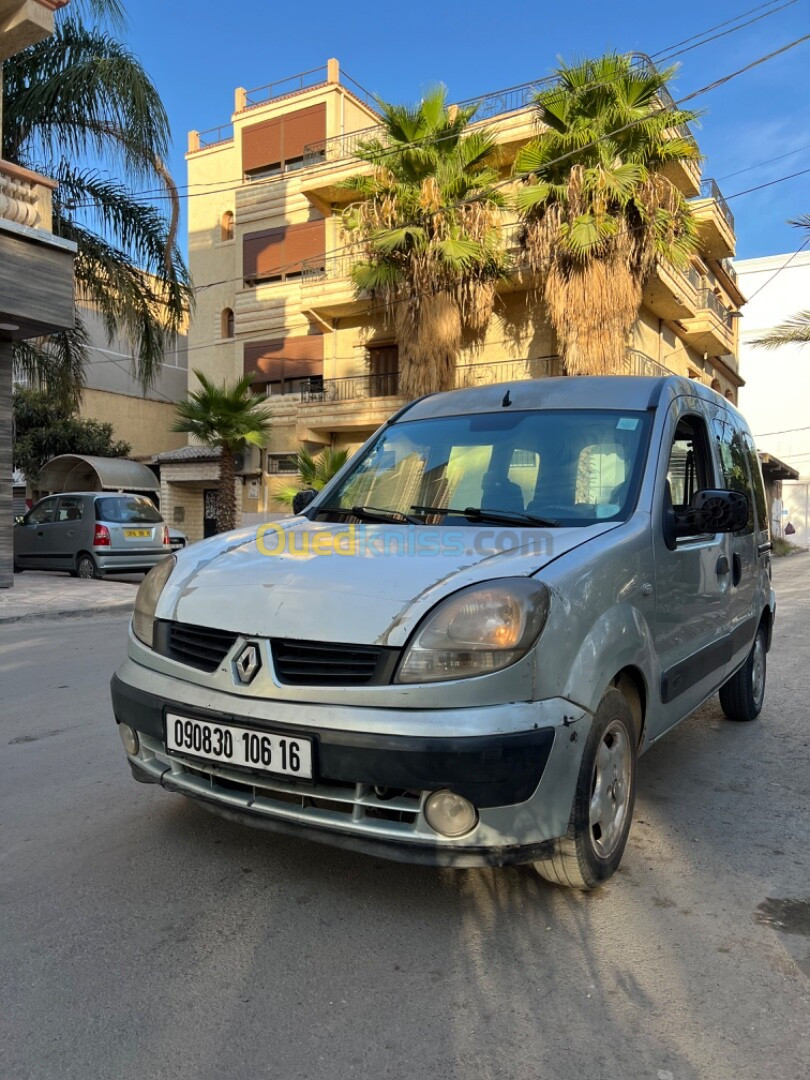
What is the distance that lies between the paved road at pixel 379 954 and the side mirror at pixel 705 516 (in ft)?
4.02

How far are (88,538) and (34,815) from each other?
36.4 ft

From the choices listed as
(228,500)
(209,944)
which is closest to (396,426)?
(209,944)

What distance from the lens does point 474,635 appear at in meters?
2.30

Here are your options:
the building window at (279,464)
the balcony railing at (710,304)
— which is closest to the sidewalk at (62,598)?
the building window at (279,464)

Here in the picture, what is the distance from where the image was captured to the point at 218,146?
3039cm

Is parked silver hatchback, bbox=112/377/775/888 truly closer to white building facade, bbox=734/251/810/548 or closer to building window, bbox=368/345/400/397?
building window, bbox=368/345/400/397

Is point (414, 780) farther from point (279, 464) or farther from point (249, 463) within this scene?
point (249, 463)

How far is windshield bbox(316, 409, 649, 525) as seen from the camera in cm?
316

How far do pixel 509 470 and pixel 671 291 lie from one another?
21038mm

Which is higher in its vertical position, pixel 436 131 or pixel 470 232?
pixel 436 131

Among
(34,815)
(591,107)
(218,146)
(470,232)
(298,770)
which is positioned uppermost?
(218,146)

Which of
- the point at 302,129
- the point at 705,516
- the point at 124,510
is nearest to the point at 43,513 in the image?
the point at 124,510

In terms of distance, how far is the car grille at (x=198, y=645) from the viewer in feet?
8.36

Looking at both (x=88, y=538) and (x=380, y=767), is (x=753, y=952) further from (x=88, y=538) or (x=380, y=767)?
(x=88, y=538)
